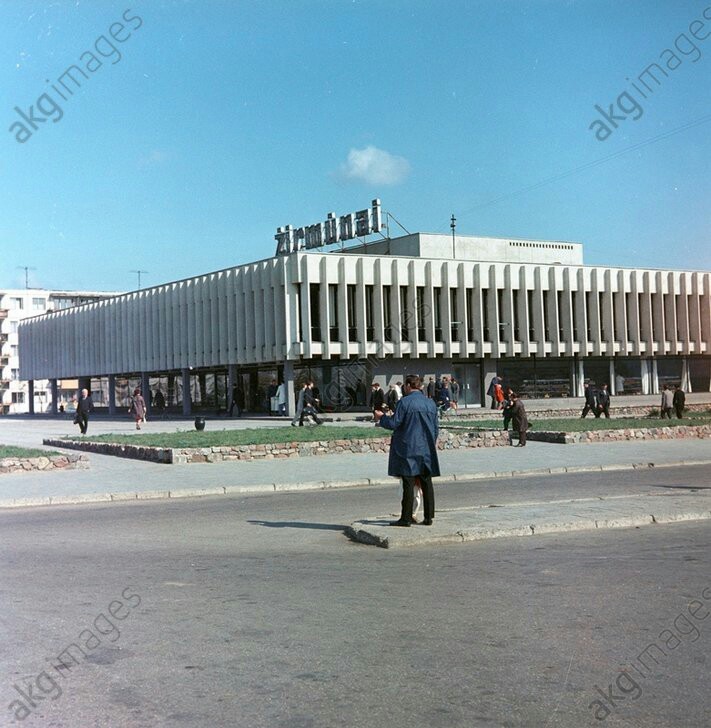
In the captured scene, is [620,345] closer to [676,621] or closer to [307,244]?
[307,244]

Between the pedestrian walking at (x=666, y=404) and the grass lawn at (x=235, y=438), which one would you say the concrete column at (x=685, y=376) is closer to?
the pedestrian walking at (x=666, y=404)

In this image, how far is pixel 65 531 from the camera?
39.5 ft

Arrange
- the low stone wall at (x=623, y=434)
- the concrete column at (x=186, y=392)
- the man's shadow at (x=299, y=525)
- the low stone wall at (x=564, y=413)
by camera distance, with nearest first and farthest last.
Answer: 1. the man's shadow at (x=299, y=525)
2. the low stone wall at (x=623, y=434)
3. the low stone wall at (x=564, y=413)
4. the concrete column at (x=186, y=392)

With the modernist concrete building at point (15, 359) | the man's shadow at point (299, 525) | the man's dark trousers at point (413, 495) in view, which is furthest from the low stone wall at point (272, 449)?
the modernist concrete building at point (15, 359)

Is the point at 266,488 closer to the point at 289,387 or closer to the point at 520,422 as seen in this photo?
the point at 520,422

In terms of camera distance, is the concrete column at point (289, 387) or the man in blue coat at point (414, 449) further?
the concrete column at point (289, 387)

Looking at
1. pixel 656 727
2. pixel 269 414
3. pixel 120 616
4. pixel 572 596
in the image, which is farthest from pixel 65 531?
pixel 269 414

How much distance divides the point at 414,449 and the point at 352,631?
4757 millimetres

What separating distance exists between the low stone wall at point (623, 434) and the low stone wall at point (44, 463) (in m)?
14.3

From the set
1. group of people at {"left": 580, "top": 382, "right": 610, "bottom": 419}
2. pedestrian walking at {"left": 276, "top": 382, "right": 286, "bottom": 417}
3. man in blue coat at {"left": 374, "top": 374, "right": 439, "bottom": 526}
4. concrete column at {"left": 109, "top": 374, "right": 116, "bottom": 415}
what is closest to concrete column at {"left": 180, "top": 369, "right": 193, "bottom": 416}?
pedestrian walking at {"left": 276, "top": 382, "right": 286, "bottom": 417}

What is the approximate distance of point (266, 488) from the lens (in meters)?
17.8

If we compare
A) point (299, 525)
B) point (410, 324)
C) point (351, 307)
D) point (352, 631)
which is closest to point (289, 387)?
point (351, 307)

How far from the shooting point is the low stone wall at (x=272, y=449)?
23.1m

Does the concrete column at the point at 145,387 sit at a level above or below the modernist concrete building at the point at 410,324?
below
